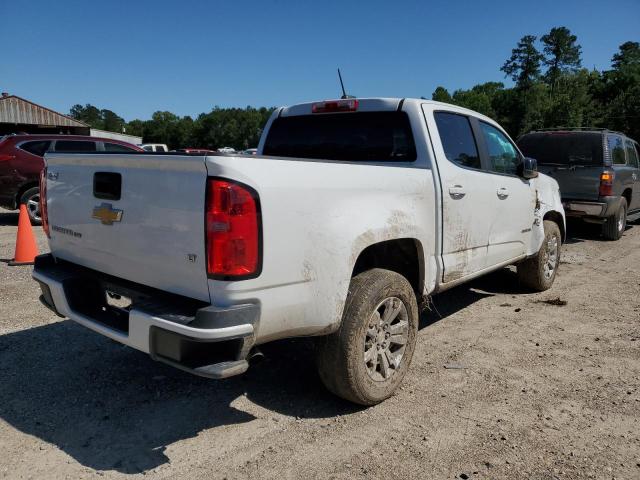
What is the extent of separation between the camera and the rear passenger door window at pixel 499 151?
457 centimetres

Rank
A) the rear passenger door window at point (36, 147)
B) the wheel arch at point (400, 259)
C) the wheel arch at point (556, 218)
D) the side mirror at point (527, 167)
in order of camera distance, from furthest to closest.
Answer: the rear passenger door window at point (36, 147)
the wheel arch at point (556, 218)
the side mirror at point (527, 167)
the wheel arch at point (400, 259)

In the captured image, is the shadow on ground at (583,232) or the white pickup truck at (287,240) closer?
the white pickup truck at (287,240)

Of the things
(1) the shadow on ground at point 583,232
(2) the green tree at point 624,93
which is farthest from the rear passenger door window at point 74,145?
(2) the green tree at point 624,93

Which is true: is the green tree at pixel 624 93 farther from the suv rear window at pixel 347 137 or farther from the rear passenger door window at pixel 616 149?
the suv rear window at pixel 347 137

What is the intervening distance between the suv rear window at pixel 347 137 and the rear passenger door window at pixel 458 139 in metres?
0.34

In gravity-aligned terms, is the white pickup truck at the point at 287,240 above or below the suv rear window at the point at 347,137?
below

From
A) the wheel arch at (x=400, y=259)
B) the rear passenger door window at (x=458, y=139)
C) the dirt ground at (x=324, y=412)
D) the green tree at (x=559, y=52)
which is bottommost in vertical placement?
the dirt ground at (x=324, y=412)

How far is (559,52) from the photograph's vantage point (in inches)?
3105

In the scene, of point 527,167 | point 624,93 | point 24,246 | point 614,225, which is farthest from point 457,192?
point 624,93

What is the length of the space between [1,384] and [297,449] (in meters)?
2.17

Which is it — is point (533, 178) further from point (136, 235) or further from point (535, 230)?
point (136, 235)

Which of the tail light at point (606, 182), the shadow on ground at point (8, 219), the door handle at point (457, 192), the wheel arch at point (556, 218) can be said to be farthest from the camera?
the shadow on ground at point (8, 219)

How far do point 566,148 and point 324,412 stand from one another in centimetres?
800

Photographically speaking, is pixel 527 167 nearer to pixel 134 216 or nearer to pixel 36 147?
pixel 134 216
